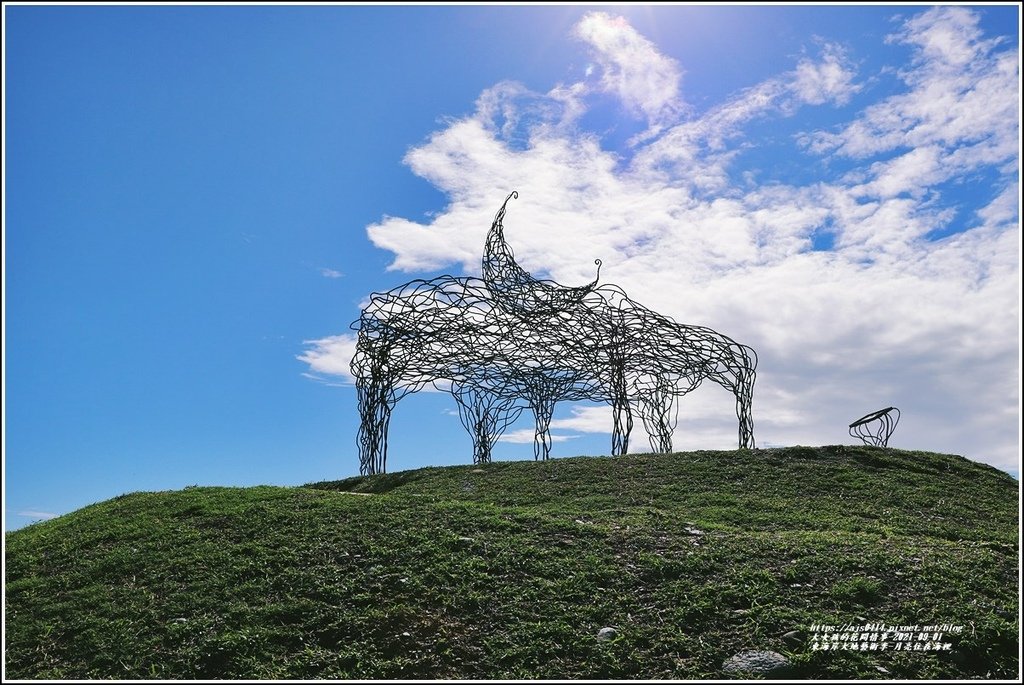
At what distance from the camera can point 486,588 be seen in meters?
8.05

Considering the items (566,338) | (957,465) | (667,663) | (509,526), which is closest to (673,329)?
(566,338)

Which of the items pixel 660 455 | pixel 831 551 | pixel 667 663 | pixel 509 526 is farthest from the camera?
pixel 660 455

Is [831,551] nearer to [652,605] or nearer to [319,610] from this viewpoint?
[652,605]

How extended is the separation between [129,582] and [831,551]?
27.9 feet

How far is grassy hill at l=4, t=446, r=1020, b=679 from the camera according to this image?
691cm

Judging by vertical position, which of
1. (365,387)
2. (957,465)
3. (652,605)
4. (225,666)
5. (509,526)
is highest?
(365,387)

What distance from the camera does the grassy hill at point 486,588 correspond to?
6.91 metres

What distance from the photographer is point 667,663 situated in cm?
671

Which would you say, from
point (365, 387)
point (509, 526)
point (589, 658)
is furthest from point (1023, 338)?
point (365, 387)

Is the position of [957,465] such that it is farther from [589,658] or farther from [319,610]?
[319,610]

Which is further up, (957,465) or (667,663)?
(957,465)

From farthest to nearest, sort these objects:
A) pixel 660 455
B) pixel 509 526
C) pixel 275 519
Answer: pixel 660 455, pixel 275 519, pixel 509 526

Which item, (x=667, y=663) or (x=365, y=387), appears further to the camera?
(x=365, y=387)

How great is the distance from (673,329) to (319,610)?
42.2 feet
